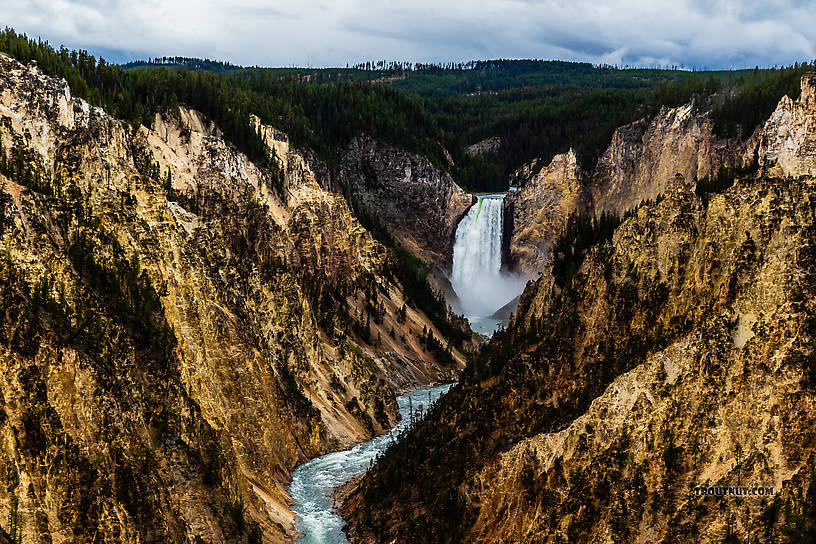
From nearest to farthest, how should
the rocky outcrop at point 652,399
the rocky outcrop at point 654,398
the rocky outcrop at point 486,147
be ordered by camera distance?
the rocky outcrop at point 654,398 < the rocky outcrop at point 652,399 < the rocky outcrop at point 486,147

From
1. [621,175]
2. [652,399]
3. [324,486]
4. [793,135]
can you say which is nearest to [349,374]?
[324,486]

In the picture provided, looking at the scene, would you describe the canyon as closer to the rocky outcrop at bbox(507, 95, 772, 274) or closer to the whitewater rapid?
the whitewater rapid

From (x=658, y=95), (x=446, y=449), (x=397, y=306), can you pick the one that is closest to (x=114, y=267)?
(x=446, y=449)

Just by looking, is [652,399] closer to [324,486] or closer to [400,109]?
[324,486]

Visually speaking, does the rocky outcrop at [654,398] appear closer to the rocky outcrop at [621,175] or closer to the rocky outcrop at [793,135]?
the rocky outcrop at [793,135]

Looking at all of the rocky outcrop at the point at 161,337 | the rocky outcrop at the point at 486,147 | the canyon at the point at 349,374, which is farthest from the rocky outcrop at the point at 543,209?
the canyon at the point at 349,374

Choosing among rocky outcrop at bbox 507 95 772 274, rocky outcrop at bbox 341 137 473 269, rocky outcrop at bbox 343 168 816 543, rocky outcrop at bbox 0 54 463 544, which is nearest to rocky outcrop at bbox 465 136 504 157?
rocky outcrop at bbox 507 95 772 274

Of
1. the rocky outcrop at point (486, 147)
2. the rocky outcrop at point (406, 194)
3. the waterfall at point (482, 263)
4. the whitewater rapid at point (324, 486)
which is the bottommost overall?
the whitewater rapid at point (324, 486)
